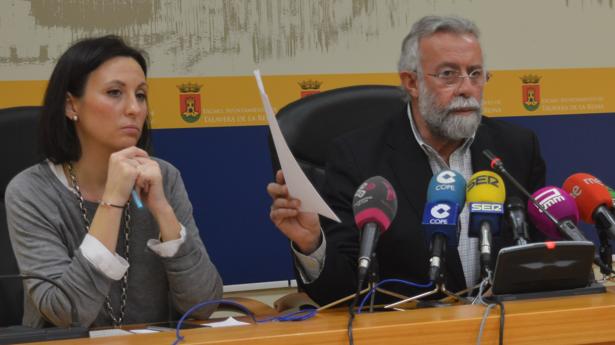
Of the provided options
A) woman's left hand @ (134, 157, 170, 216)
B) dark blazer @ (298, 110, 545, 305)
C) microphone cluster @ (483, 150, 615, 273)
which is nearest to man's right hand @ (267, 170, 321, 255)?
dark blazer @ (298, 110, 545, 305)

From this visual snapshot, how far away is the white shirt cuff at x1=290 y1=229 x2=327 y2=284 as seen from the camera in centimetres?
221

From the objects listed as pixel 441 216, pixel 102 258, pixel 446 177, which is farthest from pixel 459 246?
pixel 102 258

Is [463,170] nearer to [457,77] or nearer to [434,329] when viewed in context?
[457,77]

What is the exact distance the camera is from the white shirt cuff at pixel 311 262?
2.21 metres

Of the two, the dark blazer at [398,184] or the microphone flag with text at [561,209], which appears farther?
Answer: the dark blazer at [398,184]

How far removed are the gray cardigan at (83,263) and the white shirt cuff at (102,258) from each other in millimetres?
13

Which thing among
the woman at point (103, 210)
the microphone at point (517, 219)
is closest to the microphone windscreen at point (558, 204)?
the microphone at point (517, 219)

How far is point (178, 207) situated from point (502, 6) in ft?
6.85

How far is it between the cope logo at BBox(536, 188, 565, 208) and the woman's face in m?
1.10

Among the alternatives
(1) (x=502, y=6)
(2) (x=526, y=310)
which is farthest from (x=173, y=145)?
(2) (x=526, y=310)

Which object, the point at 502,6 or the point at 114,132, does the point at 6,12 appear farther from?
the point at 502,6

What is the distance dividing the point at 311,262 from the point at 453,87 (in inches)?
31.4

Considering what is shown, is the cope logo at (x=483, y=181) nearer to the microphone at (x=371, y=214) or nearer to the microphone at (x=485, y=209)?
the microphone at (x=485, y=209)

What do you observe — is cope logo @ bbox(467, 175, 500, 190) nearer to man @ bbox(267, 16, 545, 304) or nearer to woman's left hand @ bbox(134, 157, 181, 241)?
man @ bbox(267, 16, 545, 304)
